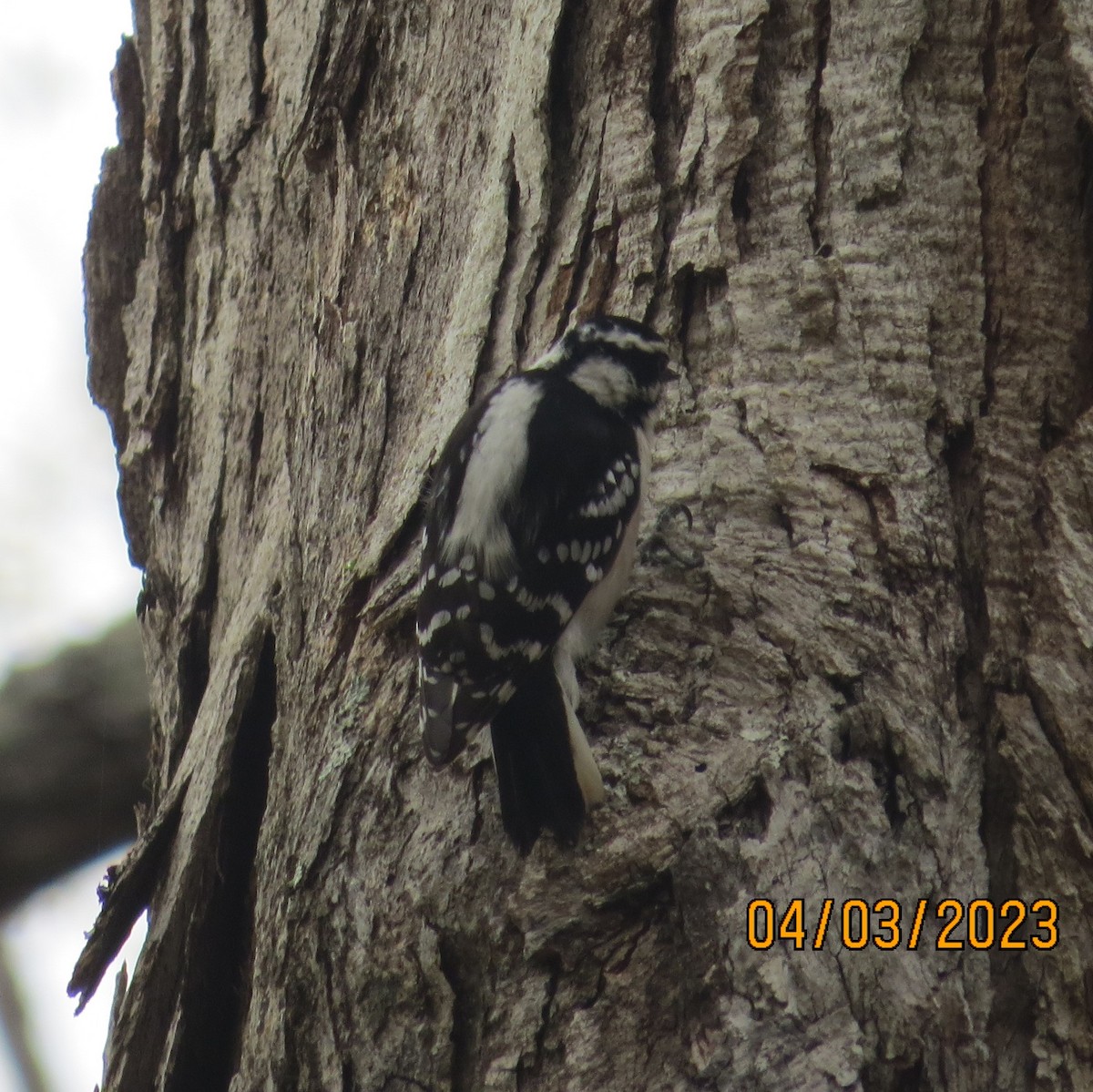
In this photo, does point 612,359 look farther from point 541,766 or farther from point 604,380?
point 541,766

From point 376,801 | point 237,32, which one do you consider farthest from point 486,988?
point 237,32

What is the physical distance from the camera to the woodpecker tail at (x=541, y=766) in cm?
208

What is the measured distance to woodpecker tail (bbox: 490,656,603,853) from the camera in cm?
208

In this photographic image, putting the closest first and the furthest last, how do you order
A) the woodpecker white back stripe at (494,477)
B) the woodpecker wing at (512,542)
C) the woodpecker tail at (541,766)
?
the woodpecker tail at (541,766) → the woodpecker wing at (512,542) → the woodpecker white back stripe at (494,477)

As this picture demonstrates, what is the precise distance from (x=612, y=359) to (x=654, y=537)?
1.46 feet

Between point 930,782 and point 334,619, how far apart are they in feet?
3.72

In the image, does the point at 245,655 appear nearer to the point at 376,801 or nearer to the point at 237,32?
the point at 376,801

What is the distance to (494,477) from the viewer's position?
277 cm

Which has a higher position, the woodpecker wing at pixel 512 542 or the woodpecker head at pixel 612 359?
the woodpecker head at pixel 612 359

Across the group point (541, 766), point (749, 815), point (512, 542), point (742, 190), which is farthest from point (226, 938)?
point (742, 190)

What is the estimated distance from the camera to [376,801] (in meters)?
2.29
